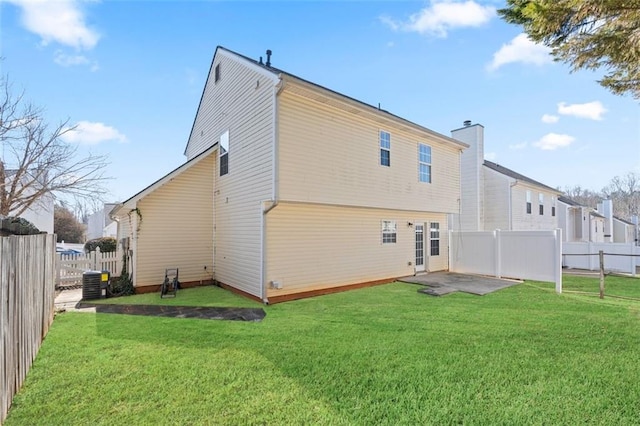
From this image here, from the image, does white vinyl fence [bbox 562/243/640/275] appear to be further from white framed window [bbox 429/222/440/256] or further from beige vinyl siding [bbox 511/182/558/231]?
white framed window [bbox 429/222/440/256]

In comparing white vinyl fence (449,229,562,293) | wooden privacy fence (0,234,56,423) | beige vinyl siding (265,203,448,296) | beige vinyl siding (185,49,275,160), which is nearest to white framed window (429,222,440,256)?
white vinyl fence (449,229,562,293)

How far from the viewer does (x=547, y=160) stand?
2778cm

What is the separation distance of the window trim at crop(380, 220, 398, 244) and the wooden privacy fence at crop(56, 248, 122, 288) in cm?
941

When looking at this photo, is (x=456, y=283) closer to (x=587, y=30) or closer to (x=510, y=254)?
(x=510, y=254)

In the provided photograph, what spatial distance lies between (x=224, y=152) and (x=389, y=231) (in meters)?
6.84

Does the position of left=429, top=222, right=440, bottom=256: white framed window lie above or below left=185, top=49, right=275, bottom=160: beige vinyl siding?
below

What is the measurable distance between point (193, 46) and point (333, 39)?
5352mm

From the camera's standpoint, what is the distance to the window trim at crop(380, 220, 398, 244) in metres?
11.3

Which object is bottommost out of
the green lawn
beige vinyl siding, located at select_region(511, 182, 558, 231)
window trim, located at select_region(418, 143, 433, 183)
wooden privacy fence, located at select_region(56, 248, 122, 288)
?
the green lawn

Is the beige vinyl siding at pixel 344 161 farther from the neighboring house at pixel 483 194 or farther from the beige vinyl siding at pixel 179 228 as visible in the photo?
the neighboring house at pixel 483 194

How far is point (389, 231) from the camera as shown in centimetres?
1157

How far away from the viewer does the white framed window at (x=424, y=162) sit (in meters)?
12.2

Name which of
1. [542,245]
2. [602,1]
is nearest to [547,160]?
[542,245]

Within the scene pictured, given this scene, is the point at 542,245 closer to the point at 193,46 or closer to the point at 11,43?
the point at 193,46
